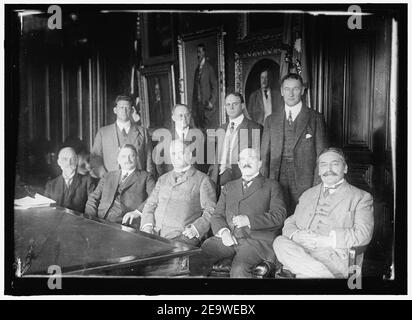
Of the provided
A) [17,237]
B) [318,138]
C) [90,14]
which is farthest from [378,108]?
[17,237]

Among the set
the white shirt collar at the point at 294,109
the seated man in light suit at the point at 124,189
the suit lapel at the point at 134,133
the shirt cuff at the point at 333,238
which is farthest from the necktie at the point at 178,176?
the shirt cuff at the point at 333,238

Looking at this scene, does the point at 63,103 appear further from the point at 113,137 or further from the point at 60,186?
the point at 60,186

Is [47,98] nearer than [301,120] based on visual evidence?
No

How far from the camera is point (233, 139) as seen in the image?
3.77 meters

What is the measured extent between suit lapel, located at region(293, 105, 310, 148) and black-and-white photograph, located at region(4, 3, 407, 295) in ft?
0.06

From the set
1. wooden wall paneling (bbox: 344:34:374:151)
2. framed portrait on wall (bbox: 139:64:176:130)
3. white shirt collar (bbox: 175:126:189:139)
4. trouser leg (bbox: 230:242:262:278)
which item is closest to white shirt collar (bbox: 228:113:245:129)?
white shirt collar (bbox: 175:126:189:139)

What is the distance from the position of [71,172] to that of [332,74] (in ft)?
6.31

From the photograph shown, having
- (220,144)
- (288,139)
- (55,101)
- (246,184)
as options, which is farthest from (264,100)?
(55,101)

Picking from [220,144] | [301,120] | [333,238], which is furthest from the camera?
[220,144]

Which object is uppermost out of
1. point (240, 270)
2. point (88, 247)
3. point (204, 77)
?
point (204, 77)

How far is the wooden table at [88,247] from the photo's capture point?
3.54 metres

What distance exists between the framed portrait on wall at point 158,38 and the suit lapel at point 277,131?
2.73ft

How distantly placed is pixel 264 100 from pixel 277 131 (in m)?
0.23

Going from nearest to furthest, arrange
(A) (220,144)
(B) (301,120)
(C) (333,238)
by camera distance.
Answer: (C) (333,238), (B) (301,120), (A) (220,144)
